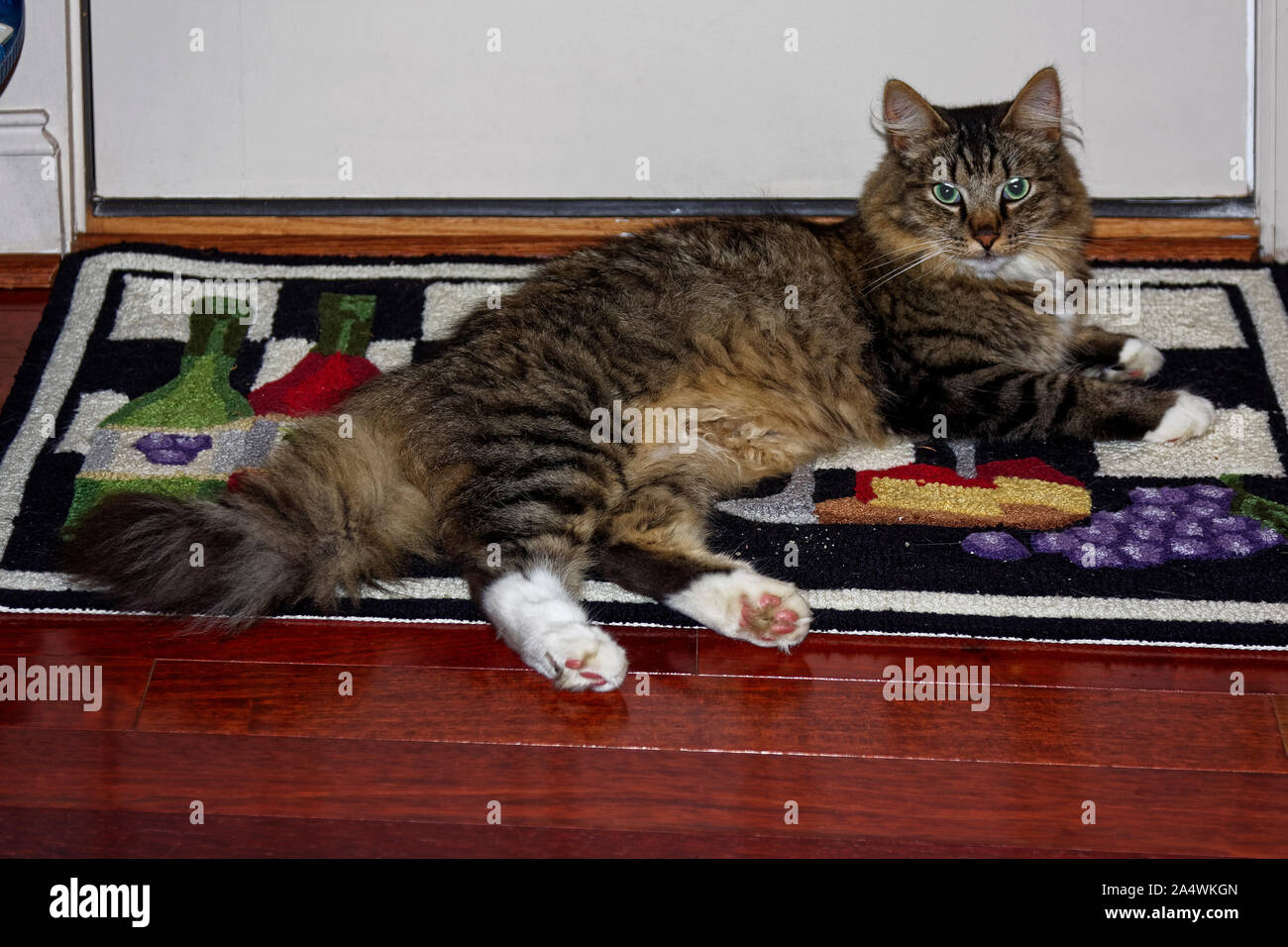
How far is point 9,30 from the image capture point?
2.66 metres

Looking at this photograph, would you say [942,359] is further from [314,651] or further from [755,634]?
[314,651]

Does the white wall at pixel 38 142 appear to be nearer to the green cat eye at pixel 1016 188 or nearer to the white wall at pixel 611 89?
the white wall at pixel 611 89

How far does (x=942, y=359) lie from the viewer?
246 centimetres

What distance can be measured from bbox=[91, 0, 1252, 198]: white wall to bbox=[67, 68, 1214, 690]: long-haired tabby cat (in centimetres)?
63

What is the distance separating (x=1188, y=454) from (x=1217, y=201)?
1.10 metres

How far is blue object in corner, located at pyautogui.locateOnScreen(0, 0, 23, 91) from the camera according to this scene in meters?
2.65

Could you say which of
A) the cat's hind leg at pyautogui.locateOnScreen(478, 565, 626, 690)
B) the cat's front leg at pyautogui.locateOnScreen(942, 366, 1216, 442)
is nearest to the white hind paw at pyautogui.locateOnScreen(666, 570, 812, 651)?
the cat's hind leg at pyautogui.locateOnScreen(478, 565, 626, 690)

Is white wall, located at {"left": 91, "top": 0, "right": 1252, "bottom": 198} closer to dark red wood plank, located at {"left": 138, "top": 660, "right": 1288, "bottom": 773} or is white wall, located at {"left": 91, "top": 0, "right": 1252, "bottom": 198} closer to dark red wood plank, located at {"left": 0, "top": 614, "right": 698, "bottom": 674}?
dark red wood plank, located at {"left": 0, "top": 614, "right": 698, "bottom": 674}

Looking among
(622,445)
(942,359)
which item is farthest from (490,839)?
(942,359)

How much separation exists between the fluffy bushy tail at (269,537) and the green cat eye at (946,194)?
115 centimetres

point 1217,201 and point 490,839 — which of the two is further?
point 1217,201

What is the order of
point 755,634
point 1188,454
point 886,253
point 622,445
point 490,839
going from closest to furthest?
point 490,839 < point 755,634 < point 622,445 < point 1188,454 < point 886,253

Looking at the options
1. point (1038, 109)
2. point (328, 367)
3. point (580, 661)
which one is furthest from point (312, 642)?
point (1038, 109)

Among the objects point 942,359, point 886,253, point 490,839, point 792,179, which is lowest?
point 490,839
